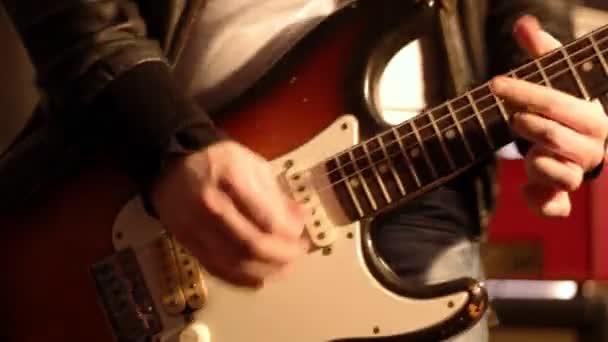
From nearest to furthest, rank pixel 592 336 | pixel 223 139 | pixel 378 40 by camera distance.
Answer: pixel 223 139 < pixel 378 40 < pixel 592 336

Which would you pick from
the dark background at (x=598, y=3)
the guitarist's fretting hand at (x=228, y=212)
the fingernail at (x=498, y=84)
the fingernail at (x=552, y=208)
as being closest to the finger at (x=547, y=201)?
the fingernail at (x=552, y=208)

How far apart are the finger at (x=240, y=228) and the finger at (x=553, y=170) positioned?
0.24 m

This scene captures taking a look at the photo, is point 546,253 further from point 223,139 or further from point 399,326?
point 223,139

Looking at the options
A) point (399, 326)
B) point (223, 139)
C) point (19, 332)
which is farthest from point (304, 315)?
point (19, 332)

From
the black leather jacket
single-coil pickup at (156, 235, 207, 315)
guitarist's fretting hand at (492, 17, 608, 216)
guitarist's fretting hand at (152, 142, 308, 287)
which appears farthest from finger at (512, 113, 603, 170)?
single-coil pickup at (156, 235, 207, 315)

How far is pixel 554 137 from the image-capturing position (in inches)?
28.3

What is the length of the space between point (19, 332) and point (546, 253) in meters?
0.94

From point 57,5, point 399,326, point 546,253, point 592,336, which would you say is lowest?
point 592,336

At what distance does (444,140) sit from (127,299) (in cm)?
33

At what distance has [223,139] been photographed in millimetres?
676

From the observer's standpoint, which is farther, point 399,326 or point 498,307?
point 498,307

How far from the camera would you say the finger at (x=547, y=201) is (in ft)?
2.55

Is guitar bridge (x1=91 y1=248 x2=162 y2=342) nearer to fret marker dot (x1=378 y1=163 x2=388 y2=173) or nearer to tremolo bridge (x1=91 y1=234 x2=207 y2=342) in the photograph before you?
tremolo bridge (x1=91 y1=234 x2=207 y2=342)

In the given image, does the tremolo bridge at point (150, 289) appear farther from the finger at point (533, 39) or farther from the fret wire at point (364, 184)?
the finger at point (533, 39)
